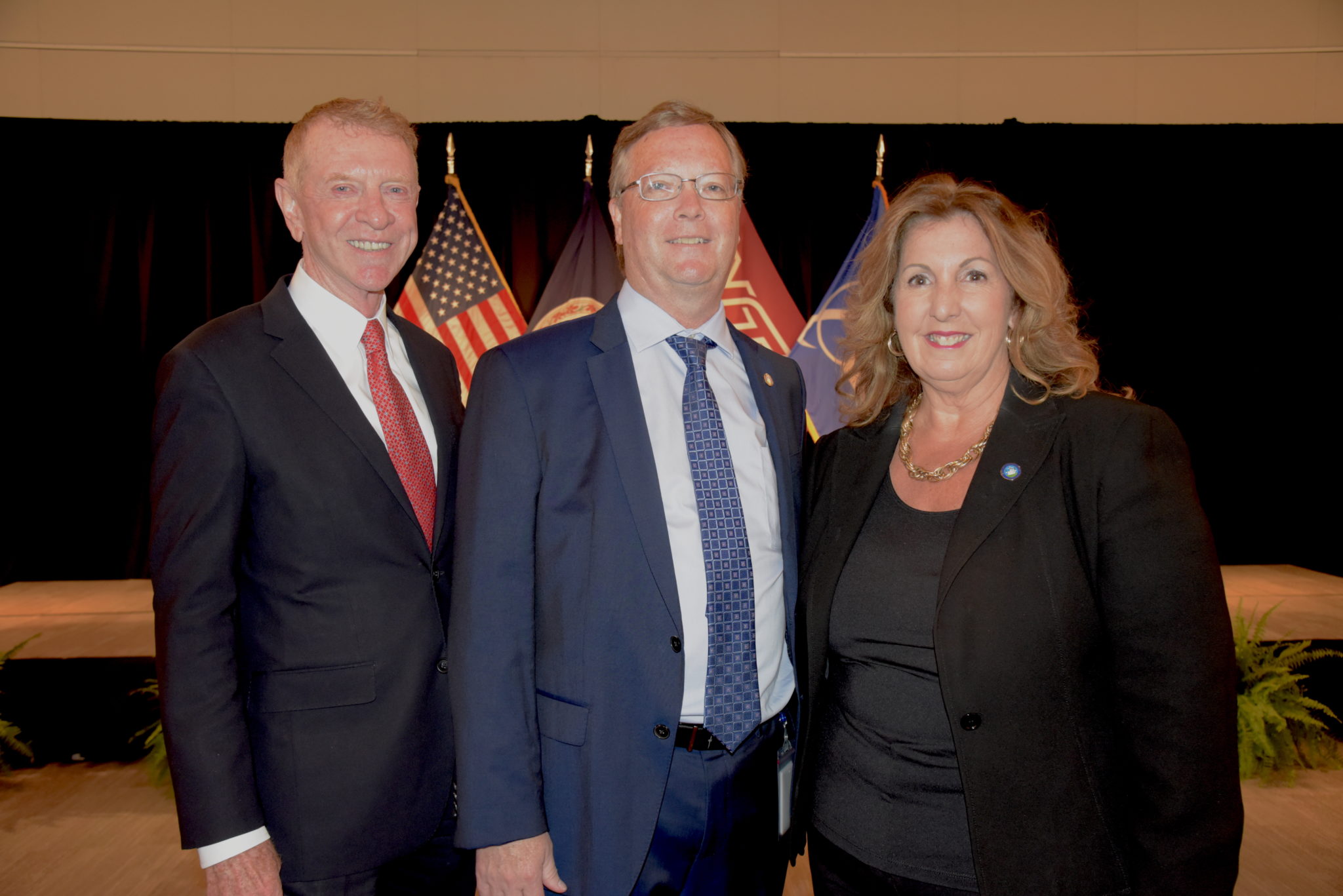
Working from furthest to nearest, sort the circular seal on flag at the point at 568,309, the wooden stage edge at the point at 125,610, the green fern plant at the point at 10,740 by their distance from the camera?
1. the circular seal on flag at the point at 568,309
2. the wooden stage edge at the point at 125,610
3. the green fern plant at the point at 10,740

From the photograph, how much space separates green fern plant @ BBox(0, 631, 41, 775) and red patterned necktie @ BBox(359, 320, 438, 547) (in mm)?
3176

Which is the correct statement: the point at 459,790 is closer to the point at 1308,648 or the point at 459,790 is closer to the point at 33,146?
the point at 1308,648

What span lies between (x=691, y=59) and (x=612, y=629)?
496cm

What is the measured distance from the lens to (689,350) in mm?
1578

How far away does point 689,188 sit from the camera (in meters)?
1.63

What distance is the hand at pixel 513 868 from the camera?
4.38ft

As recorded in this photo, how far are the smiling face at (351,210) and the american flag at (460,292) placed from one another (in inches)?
116

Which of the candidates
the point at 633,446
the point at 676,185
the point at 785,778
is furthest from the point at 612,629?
the point at 676,185

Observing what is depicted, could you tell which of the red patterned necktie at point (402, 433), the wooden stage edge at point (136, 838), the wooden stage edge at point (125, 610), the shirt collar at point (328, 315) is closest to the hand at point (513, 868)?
the red patterned necktie at point (402, 433)

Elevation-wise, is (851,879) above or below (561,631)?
below

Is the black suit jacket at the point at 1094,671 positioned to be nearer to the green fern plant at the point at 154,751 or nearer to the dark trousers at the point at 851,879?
the dark trousers at the point at 851,879

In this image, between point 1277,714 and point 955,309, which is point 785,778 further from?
point 1277,714

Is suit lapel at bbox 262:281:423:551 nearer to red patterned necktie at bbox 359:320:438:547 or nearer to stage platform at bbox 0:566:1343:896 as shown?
red patterned necktie at bbox 359:320:438:547

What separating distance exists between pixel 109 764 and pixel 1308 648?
19.2ft
